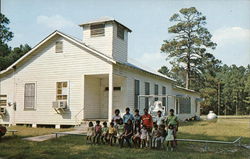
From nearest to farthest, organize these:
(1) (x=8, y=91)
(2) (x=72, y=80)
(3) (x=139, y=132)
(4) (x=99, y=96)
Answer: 1. (3) (x=139, y=132)
2. (2) (x=72, y=80)
3. (4) (x=99, y=96)
4. (1) (x=8, y=91)

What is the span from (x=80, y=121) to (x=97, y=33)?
581cm

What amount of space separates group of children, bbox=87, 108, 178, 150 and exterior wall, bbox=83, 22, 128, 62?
7.71 meters

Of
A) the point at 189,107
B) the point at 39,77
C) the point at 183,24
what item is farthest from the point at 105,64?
the point at 183,24

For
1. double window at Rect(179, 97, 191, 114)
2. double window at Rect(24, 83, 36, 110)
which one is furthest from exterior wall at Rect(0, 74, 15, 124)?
double window at Rect(179, 97, 191, 114)

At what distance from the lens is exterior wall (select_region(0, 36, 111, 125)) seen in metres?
17.8

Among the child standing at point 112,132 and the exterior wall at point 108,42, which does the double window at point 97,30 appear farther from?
the child standing at point 112,132

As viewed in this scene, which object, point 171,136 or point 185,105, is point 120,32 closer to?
point 171,136

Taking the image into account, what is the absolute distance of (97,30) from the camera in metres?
19.1

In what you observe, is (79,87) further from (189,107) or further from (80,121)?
(189,107)

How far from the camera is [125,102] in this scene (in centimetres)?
1859

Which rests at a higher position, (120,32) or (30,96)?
(120,32)

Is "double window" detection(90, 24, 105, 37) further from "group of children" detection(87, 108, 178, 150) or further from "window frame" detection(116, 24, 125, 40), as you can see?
"group of children" detection(87, 108, 178, 150)

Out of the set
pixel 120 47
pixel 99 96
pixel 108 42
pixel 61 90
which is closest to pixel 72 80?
pixel 61 90

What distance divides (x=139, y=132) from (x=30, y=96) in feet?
36.2
